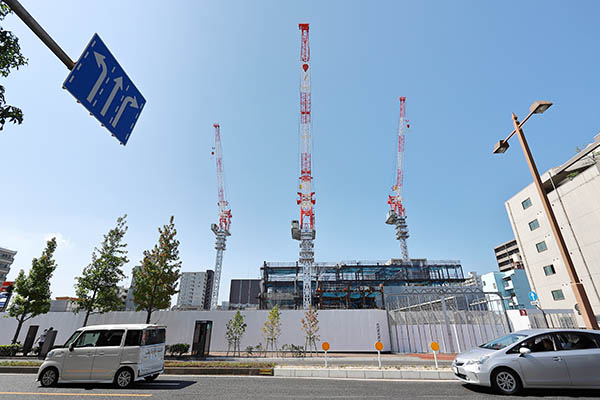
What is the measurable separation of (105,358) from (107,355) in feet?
0.29

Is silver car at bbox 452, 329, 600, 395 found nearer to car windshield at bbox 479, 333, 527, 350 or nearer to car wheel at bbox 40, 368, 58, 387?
car windshield at bbox 479, 333, 527, 350

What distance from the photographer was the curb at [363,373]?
25.6 ft

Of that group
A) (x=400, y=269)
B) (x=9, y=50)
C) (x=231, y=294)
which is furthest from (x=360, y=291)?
(x=9, y=50)

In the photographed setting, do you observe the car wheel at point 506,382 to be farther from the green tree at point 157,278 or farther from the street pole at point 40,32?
the green tree at point 157,278

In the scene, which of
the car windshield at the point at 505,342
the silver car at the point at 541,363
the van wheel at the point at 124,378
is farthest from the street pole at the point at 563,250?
the van wheel at the point at 124,378

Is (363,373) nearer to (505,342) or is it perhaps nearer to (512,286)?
(505,342)

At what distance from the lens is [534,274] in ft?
113

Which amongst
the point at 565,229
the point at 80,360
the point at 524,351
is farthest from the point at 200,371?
the point at 565,229

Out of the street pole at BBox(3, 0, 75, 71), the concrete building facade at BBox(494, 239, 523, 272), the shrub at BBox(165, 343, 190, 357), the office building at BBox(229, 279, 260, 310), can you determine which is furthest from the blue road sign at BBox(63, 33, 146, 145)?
the office building at BBox(229, 279, 260, 310)

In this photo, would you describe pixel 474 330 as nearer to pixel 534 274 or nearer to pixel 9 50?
pixel 9 50

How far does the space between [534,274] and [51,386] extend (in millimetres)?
45896

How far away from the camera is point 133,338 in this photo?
793cm

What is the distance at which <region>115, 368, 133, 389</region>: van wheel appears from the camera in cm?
743

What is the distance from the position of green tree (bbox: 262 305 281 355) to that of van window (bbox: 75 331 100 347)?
13963 millimetres
